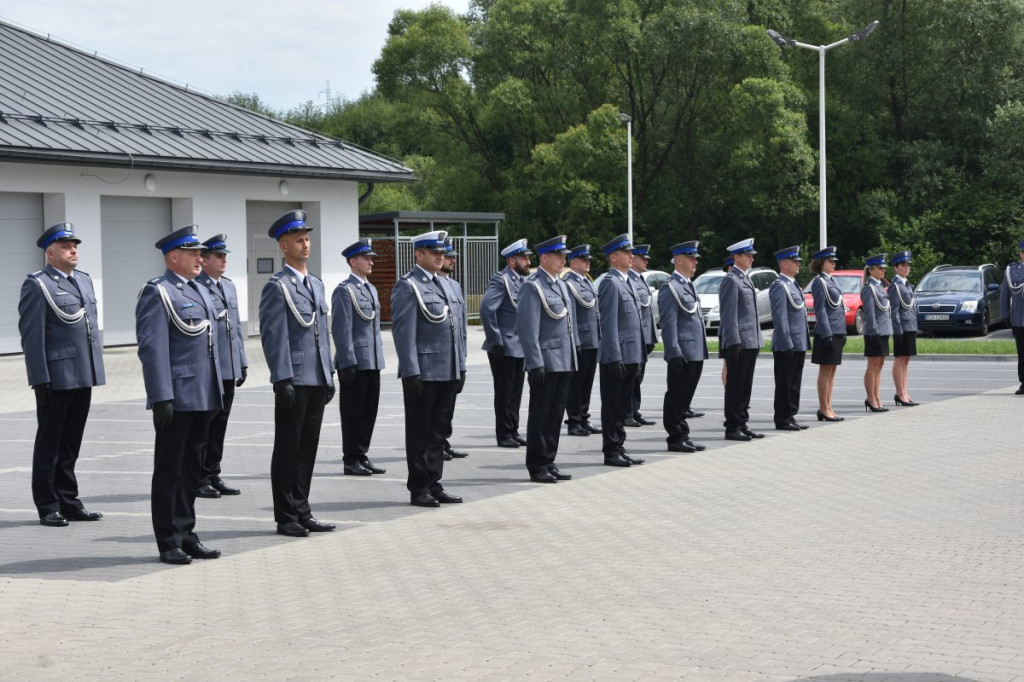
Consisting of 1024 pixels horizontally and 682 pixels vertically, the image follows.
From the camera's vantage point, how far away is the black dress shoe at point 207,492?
1101 cm

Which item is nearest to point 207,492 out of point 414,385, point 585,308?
point 414,385

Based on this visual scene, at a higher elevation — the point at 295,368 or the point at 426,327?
the point at 426,327

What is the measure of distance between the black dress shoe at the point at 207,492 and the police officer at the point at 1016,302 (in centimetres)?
1175

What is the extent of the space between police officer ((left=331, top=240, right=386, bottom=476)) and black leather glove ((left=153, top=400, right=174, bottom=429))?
3815mm

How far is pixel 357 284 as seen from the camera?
40.4 feet

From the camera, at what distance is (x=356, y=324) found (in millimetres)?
12250

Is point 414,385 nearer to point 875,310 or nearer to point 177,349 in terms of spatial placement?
point 177,349

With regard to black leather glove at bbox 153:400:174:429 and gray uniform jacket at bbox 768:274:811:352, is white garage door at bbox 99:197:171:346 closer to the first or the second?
gray uniform jacket at bbox 768:274:811:352

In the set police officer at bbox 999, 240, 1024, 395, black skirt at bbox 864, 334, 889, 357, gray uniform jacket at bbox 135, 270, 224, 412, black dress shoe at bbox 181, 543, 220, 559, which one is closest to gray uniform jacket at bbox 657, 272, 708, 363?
black skirt at bbox 864, 334, 889, 357

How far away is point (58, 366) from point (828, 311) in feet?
30.3

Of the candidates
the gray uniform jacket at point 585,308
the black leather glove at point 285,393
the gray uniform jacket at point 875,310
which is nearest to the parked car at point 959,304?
the gray uniform jacket at point 875,310

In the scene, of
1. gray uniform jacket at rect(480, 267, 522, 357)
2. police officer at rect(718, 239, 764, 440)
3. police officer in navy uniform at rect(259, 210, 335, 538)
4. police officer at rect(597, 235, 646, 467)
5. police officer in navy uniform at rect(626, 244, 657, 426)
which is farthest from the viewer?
police officer in navy uniform at rect(626, 244, 657, 426)

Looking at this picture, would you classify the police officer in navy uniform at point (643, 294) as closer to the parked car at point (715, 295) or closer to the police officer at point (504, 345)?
the police officer at point (504, 345)

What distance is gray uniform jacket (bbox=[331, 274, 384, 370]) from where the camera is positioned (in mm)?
12133
